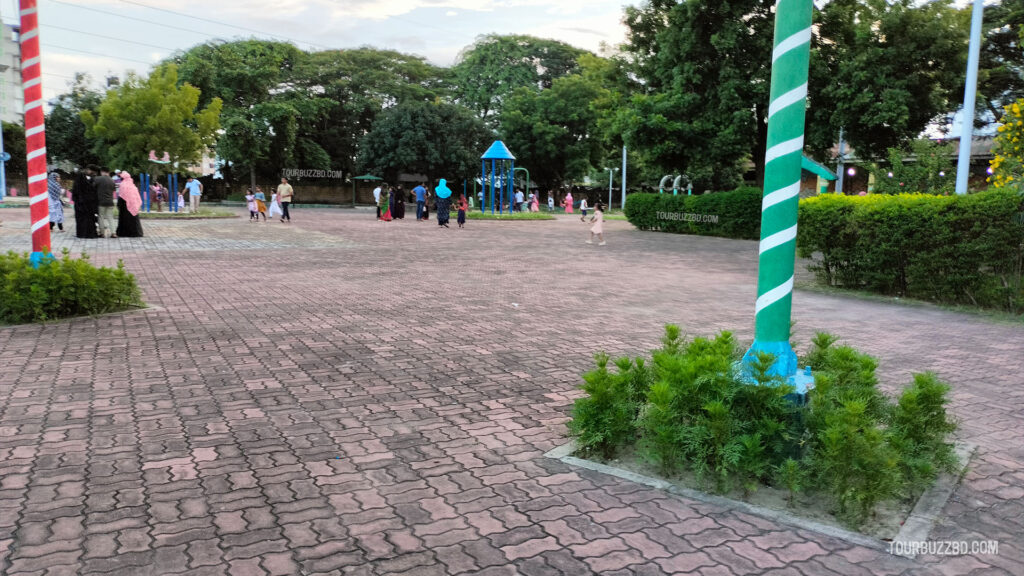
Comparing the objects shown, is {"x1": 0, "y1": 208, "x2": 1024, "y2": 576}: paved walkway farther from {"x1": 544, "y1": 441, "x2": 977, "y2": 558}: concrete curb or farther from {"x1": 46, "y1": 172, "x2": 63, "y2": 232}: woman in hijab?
{"x1": 46, "y1": 172, "x2": 63, "y2": 232}: woman in hijab

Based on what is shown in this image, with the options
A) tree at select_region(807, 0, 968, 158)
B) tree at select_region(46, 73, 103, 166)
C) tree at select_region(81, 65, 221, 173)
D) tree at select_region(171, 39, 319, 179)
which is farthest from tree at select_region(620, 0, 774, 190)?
tree at select_region(46, 73, 103, 166)

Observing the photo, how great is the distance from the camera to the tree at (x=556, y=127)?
5075 centimetres

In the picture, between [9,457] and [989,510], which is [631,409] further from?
[9,457]

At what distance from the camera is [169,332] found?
7.46 metres

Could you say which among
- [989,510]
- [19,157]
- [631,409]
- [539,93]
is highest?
[539,93]

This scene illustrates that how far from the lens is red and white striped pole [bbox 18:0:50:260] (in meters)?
8.71

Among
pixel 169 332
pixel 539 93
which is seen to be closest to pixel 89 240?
pixel 169 332

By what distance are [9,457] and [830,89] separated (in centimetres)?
2297

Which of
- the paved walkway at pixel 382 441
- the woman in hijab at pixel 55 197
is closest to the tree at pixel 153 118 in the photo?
the woman in hijab at pixel 55 197

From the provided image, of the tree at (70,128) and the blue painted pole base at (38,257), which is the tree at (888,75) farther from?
the tree at (70,128)

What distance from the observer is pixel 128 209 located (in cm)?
1869

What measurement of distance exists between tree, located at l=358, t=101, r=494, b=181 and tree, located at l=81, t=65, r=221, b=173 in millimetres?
15354

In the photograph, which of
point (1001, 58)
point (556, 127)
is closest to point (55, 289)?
point (1001, 58)

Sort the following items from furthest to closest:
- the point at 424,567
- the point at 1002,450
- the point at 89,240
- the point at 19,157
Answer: the point at 19,157
the point at 89,240
the point at 1002,450
the point at 424,567
